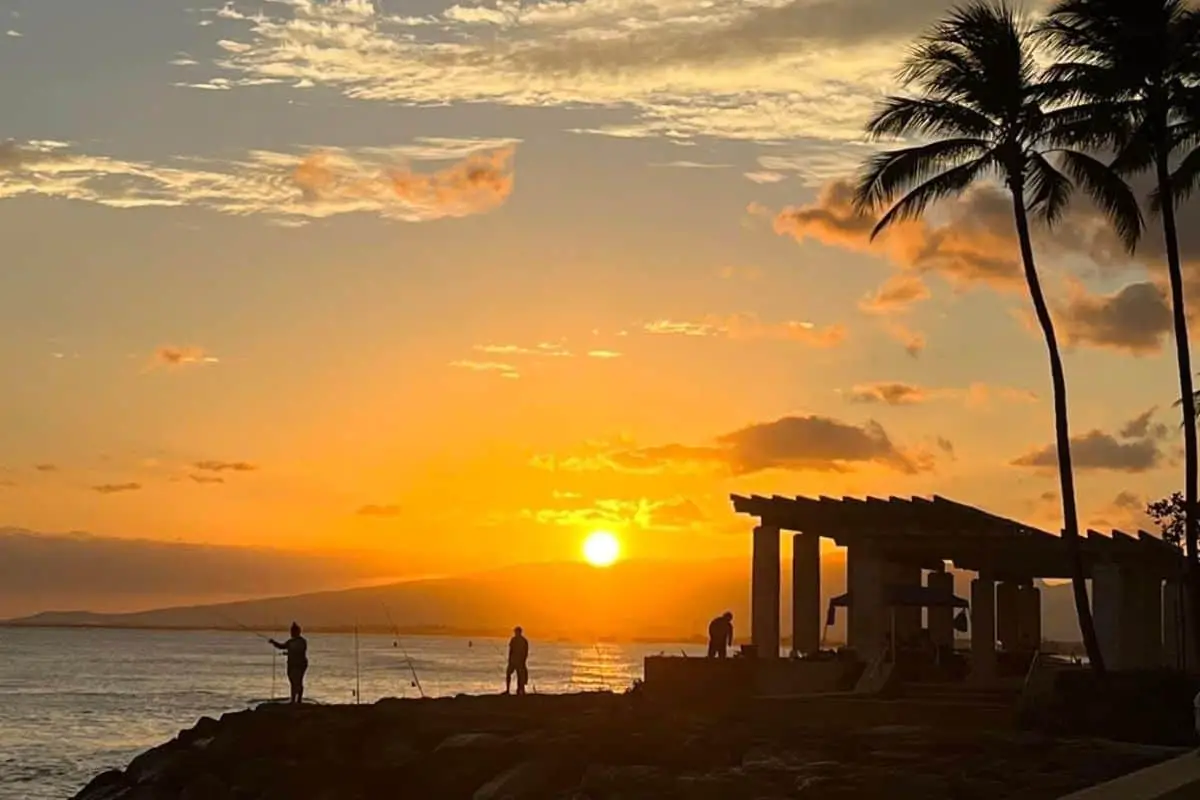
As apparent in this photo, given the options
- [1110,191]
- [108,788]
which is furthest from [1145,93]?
[108,788]

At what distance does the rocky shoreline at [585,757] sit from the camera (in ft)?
61.8

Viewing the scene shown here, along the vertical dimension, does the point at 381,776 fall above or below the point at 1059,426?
below

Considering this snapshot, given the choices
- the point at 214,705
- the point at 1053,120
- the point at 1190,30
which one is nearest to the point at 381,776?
the point at 1053,120

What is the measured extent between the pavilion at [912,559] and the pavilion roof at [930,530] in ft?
0.06

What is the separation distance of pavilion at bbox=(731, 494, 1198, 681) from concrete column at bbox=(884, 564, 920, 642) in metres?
0.07

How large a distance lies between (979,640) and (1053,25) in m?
13.5

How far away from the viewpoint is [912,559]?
3828 centimetres

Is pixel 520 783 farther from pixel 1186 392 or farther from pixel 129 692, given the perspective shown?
pixel 129 692

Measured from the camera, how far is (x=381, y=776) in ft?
83.1

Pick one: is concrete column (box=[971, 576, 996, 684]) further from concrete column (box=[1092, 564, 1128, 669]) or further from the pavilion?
concrete column (box=[1092, 564, 1128, 669])

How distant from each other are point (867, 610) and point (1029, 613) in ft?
59.5

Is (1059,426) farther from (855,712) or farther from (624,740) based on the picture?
(624,740)

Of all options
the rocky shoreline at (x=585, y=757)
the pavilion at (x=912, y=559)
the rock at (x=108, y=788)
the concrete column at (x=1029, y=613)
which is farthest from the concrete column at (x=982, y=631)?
the rock at (x=108, y=788)

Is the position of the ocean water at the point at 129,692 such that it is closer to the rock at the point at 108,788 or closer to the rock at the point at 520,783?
the rock at the point at 108,788
